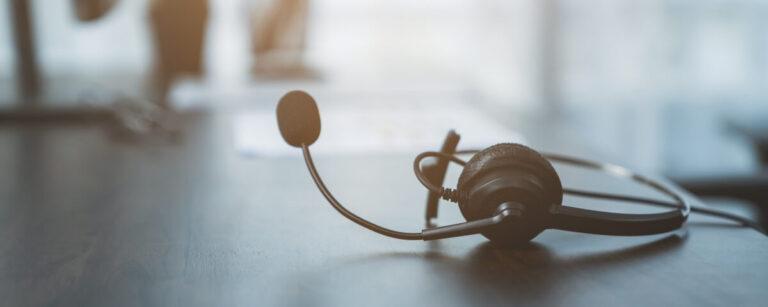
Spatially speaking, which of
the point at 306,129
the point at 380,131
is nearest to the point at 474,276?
the point at 306,129

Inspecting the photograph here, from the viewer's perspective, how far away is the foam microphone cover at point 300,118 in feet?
2.22

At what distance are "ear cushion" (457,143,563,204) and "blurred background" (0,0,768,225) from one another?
0.44 meters

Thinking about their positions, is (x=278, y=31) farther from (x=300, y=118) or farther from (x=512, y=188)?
(x=512, y=188)

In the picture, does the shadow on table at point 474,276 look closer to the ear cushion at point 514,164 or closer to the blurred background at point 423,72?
the ear cushion at point 514,164

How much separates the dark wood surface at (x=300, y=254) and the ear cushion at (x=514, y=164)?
0.05m

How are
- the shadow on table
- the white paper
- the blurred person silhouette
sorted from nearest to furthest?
the shadow on table → the white paper → the blurred person silhouette

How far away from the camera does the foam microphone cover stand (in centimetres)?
68

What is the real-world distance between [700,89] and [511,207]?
2.74 meters

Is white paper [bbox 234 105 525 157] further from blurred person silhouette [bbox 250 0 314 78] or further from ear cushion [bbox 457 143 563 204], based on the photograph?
blurred person silhouette [bbox 250 0 314 78]

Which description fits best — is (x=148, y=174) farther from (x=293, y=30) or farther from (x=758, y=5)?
(x=758, y=5)

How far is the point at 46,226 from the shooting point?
0.72 metres

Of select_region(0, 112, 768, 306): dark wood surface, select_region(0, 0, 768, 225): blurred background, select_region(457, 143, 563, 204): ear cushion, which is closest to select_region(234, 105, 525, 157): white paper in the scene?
select_region(0, 0, 768, 225): blurred background

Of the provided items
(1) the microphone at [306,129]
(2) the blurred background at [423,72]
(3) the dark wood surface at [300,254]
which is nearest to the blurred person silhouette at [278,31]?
(2) the blurred background at [423,72]

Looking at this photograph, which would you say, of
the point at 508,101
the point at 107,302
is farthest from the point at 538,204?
the point at 508,101
